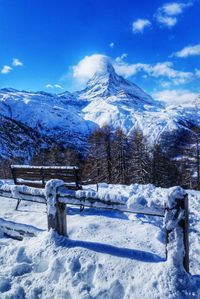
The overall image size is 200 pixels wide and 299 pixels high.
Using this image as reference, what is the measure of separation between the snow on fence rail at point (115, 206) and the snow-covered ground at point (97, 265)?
6.1 inches

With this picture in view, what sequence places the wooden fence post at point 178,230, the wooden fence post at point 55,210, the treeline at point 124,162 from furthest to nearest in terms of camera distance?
1. the treeline at point 124,162
2. the wooden fence post at point 55,210
3. the wooden fence post at point 178,230

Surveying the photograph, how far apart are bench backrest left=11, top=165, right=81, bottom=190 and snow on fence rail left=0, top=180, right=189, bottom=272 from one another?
2.66m

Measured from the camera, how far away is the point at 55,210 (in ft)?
19.7

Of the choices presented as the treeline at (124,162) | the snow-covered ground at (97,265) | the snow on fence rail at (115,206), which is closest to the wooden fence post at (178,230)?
the snow on fence rail at (115,206)

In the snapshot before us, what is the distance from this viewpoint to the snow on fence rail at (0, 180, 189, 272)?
4.71 meters

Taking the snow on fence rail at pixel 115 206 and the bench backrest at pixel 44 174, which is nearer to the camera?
the snow on fence rail at pixel 115 206

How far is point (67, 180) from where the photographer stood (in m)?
9.85

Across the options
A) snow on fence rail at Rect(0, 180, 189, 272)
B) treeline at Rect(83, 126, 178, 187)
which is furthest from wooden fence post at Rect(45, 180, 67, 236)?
treeline at Rect(83, 126, 178, 187)

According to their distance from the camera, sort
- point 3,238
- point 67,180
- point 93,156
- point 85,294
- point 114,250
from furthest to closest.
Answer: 1. point 93,156
2. point 67,180
3. point 3,238
4. point 114,250
5. point 85,294

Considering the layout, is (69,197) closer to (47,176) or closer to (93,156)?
(47,176)

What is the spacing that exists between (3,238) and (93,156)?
28141mm

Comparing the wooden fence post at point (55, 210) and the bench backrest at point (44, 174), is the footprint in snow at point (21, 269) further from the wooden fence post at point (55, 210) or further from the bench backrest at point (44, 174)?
the bench backrest at point (44, 174)

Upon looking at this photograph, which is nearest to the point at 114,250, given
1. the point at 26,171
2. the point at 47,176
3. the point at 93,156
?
the point at 47,176

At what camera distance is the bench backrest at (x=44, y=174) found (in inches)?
378
